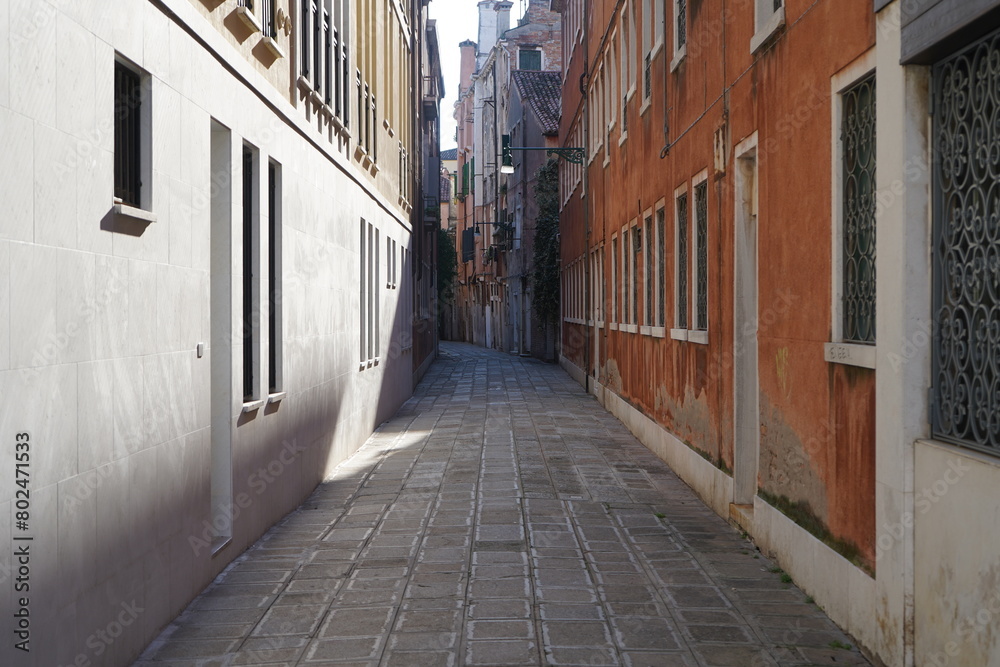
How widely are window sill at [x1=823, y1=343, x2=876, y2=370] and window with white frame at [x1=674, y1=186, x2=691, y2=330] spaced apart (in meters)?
5.90

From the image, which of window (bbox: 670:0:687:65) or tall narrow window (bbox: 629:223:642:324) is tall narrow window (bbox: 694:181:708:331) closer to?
window (bbox: 670:0:687:65)

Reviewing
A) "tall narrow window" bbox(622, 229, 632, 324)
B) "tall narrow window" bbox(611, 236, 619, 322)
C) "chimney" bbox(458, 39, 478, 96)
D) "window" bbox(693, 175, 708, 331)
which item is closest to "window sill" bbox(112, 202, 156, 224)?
"window" bbox(693, 175, 708, 331)

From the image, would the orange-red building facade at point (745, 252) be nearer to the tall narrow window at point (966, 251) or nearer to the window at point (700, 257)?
the window at point (700, 257)

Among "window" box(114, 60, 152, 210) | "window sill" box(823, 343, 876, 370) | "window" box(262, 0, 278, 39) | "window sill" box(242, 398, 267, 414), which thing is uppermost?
"window" box(262, 0, 278, 39)

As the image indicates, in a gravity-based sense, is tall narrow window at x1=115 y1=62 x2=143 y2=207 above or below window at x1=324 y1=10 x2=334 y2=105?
below

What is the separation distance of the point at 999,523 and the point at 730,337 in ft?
18.5

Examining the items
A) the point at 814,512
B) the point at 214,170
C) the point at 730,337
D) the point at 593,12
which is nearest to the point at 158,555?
the point at 214,170

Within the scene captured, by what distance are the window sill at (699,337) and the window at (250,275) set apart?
14.7 ft

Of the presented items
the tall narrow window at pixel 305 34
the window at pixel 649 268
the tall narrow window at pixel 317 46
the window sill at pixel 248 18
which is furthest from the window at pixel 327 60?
the window at pixel 649 268

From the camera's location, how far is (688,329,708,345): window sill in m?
11.0

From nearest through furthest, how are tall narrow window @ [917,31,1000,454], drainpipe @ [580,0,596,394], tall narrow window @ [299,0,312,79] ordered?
1. tall narrow window @ [917,31,1000,454]
2. tall narrow window @ [299,0,312,79]
3. drainpipe @ [580,0,596,394]

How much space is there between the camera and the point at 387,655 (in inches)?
229

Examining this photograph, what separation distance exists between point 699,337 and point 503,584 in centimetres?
467

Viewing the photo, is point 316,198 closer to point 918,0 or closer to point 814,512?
point 814,512
